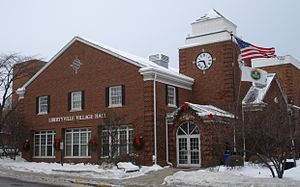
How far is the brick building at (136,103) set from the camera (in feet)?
93.8

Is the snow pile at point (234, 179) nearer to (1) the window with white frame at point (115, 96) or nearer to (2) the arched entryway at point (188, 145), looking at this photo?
(2) the arched entryway at point (188, 145)

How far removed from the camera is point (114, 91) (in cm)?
3128

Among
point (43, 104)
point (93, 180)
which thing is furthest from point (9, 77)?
point (93, 180)

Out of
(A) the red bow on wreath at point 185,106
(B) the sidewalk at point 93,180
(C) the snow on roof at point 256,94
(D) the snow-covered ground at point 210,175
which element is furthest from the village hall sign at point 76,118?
(C) the snow on roof at point 256,94

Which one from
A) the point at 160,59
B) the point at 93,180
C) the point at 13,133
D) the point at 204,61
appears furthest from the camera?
the point at 160,59

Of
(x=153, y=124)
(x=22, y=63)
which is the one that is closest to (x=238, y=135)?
(x=153, y=124)

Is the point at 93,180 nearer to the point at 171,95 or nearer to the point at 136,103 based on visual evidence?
the point at 136,103

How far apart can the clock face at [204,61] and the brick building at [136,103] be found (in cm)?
8

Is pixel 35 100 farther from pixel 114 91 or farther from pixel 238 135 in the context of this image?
pixel 238 135

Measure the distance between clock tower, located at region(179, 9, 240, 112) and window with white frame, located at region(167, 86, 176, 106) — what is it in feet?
9.48

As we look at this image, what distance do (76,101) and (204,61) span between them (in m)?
10.7

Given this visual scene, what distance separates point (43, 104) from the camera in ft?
117

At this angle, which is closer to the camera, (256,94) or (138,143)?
(138,143)

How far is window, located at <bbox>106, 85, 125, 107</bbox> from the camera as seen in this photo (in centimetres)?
3056
